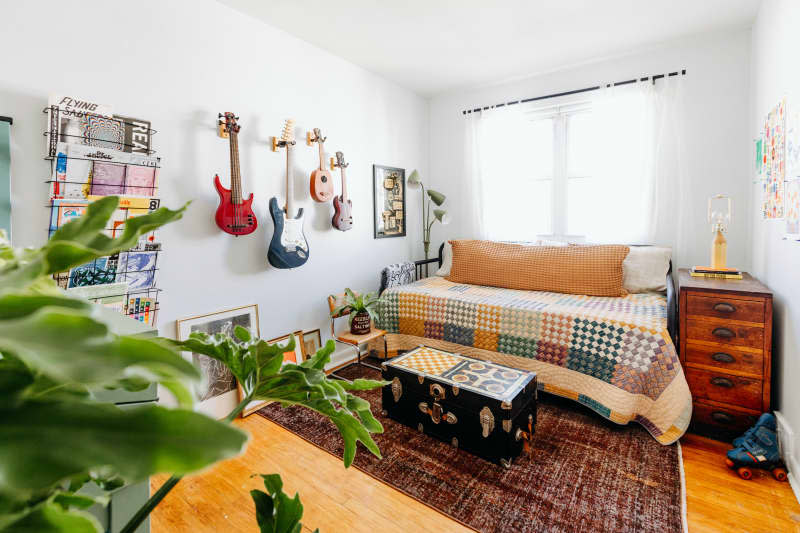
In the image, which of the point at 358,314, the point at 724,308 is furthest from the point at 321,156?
the point at 724,308

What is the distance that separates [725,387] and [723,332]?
0.29 m

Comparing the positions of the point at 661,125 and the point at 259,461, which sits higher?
the point at 661,125

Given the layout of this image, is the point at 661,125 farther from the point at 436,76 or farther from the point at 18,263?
the point at 18,263

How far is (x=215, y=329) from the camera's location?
2422 millimetres

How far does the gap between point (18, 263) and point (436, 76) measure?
12.6 ft

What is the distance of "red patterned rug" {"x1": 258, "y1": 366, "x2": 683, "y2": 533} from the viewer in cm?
154

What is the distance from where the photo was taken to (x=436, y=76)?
366 cm

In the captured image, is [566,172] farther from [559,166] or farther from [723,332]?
[723,332]

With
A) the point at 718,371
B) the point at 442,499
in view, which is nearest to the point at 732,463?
the point at 718,371

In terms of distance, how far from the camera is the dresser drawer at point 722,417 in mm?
2002

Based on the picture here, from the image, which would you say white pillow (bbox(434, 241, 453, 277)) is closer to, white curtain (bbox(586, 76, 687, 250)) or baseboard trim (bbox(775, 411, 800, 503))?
white curtain (bbox(586, 76, 687, 250))

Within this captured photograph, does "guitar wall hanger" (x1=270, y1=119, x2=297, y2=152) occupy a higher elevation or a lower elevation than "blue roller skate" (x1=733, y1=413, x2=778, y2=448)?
higher

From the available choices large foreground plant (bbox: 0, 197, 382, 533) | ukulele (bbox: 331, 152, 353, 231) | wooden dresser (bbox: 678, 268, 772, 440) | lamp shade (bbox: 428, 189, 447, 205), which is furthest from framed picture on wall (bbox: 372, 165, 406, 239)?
large foreground plant (bbox: 0, 197, 382, 533)

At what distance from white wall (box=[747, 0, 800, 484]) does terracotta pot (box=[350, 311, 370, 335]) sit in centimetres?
233
